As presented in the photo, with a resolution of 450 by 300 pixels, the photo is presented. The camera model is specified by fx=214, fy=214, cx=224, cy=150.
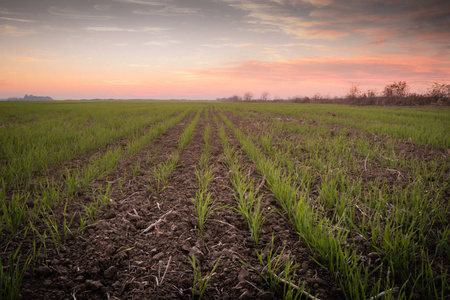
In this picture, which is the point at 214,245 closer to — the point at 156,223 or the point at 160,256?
the point at 160,256

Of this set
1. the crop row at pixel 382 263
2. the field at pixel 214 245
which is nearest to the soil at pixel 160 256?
the field at pixel 214 245

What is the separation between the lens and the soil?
4.77 feet

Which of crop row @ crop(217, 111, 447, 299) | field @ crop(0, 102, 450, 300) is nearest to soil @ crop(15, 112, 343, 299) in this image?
field @ crop(0, 102, 450, 300)

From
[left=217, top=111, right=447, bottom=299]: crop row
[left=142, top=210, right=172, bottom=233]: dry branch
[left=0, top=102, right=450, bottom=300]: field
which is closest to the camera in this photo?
[left=217, top=111, right=447, bottom=299]: crop row

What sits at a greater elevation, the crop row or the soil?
the crop row

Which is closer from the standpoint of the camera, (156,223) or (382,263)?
(382,263)

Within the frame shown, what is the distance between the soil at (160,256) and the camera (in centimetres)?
145

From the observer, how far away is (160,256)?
1807 millimetres

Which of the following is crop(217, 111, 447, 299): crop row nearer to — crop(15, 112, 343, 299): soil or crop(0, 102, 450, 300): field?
crop(0, 102, 450, 300): field

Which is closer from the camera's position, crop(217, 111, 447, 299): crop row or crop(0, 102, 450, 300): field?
crop(217, 111, 447, 299): crop row

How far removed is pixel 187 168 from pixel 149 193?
1.25 metres

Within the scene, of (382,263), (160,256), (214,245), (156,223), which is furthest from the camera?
(156,223)

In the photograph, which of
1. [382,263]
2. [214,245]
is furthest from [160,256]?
[382,263]

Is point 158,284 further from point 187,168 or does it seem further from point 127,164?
point 127,164
